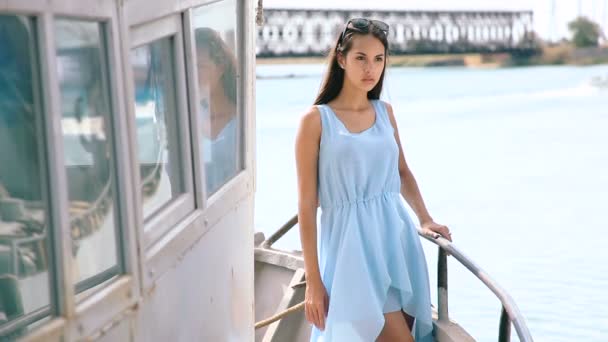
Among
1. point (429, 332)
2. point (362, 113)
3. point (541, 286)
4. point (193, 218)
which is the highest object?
point (362, 113)

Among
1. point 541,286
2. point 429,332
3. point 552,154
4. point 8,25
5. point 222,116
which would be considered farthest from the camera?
point 552,154

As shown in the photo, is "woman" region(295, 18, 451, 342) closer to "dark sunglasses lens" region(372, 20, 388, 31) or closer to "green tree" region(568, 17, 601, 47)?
"dark sunglasses lens" region(372, 20, 388, 31)

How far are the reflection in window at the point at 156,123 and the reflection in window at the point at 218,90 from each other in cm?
25

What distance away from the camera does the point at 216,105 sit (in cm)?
362

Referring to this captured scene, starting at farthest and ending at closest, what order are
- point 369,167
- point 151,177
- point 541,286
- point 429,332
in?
1. point 541,286
2. point 429,332
3. point 369,167
4. point 151,177

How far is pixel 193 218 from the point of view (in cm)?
309

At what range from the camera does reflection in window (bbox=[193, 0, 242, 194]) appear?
3363mm

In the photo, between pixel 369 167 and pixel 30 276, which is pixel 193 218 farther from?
pixel 30 276

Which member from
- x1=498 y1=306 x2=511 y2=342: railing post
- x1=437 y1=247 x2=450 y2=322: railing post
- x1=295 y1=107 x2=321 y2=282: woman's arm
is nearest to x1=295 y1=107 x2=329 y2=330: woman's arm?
x1=295 y1=107 x2=321 y2=282: woman's arm

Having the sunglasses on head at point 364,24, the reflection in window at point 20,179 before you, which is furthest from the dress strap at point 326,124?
the reflection in window at point 20,179

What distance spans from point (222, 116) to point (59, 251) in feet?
6.13

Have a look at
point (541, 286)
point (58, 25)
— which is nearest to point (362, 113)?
point (58, 25)

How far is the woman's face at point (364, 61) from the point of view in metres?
3.04

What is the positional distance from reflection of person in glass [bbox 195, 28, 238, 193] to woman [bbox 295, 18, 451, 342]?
15.5 inches
